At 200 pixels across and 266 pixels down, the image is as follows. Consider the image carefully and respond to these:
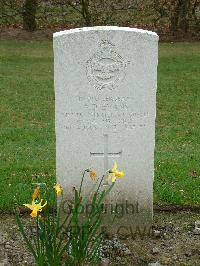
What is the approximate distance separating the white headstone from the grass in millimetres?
939

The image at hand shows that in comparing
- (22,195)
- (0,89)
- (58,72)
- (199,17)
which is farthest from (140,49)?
(199,17)

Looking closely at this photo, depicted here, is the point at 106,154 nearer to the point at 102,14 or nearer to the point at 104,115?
the point at 104,115

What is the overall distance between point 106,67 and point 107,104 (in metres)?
0.31

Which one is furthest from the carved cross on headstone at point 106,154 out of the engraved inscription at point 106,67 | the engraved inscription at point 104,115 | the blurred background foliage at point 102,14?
the blurred background foliage at point 102,14

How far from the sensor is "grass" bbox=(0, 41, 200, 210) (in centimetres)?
648

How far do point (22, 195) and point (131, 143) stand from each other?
1.50 meters

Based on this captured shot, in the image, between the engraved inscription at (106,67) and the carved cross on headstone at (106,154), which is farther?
the carved cross on headstone at (106,154)

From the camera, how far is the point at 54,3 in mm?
21062

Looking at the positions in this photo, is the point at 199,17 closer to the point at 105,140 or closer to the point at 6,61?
the point at 6,61

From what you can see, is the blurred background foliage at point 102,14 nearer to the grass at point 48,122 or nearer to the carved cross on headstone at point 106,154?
the grass at point 48,122

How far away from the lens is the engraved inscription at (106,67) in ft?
16.0

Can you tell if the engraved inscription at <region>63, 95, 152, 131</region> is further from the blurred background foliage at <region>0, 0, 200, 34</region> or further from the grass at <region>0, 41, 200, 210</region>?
the blurred background foliage at <region>0, 0, 200, 34</region>

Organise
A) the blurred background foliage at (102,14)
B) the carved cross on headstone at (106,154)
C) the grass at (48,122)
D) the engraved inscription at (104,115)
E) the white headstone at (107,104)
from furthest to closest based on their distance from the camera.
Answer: the blurred background foliage at (102,14) → the grass at (48,122) → the carved cross on headstone at (106,154) → the engraved inscription at (104,115) → the white headstone at (107,104)

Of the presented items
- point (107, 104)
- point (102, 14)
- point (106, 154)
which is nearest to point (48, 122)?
point (106, 154)
